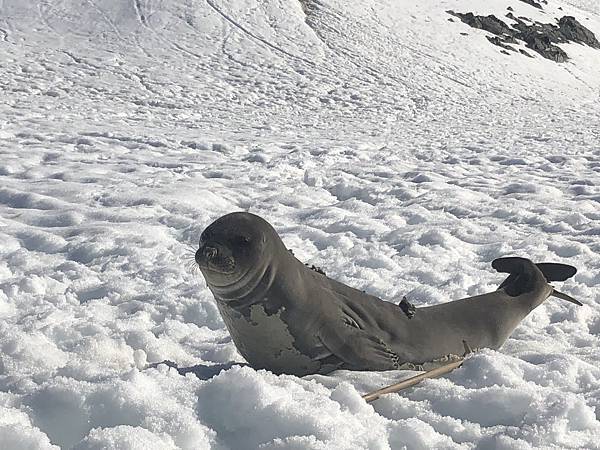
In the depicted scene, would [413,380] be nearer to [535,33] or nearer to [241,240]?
[241,240]

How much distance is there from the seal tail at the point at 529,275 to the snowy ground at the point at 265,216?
20 centimetres

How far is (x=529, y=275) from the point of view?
478 centimetres

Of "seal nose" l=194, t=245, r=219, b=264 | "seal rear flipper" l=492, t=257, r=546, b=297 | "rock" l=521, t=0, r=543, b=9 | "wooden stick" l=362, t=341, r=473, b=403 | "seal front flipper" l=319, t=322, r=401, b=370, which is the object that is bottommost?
"seal front flipper" l=319, t=322, r=401, b=370

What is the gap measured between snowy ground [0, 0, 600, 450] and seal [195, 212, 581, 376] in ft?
0.46

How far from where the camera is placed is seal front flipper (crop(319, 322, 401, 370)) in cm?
342

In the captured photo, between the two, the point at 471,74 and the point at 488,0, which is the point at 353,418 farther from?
the point at 488,0

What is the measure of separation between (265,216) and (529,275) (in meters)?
2.73

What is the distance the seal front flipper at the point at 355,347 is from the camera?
342 centimetres

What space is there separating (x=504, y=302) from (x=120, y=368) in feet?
7.73

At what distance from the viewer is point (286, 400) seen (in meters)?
2.77

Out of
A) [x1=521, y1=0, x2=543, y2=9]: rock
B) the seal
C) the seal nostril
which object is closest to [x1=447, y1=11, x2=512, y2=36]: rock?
[x1=521, y1=0, x2=543, y2=9]: rock

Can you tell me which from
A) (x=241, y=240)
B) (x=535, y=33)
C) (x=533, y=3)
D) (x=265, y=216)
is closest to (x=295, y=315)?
(x=241, y=240)

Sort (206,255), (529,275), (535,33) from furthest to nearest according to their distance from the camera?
(535,33), (529,275), (206,255)

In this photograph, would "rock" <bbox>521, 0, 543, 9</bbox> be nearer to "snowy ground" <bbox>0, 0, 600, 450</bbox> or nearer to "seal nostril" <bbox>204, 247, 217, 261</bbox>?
"snowy ground" <bbox>0, 0, 600, 450</bbox>
